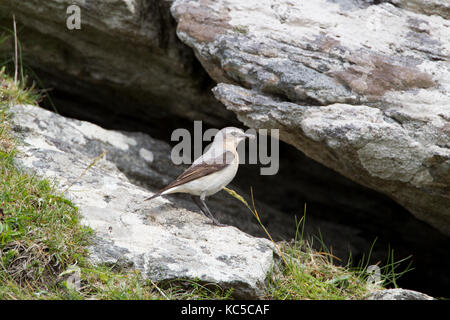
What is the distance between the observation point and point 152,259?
5.09 m

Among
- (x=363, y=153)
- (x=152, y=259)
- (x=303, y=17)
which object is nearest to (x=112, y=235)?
(x=152, y=259)

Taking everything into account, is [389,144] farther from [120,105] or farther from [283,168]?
[120,105]

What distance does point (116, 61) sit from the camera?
8102 millimetres

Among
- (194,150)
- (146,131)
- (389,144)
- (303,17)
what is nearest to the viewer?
(389,144)

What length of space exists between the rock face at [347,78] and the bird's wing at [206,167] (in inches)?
27.1

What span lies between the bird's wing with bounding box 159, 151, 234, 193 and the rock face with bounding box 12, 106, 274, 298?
1.47 feet

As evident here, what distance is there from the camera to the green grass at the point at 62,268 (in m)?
4.68

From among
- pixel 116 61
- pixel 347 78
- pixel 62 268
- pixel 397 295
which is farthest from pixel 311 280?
pixel 116 61

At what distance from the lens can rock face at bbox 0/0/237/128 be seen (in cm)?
721

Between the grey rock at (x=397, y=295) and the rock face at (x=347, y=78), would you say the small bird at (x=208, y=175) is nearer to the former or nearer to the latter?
the rock face at (x=347, y=78)

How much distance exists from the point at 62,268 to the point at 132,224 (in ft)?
3.39

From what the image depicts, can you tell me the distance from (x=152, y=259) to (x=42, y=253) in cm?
115

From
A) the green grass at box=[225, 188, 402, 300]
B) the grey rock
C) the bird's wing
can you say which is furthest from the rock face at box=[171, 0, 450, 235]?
the grey rock

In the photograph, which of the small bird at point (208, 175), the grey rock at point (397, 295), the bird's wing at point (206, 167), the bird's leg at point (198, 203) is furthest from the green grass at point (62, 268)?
the bird's leg at point (198, 203)
